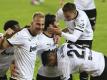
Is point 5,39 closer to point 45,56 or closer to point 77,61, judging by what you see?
point 45,56

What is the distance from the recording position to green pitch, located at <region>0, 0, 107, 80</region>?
18.5m

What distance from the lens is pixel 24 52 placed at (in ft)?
29.6

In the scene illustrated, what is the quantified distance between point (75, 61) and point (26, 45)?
3.22 feet

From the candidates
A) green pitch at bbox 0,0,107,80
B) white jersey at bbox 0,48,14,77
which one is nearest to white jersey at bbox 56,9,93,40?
white jersey at bbox 0,48,14,77

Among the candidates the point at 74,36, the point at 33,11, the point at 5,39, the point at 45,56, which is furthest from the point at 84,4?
the point at 33,11

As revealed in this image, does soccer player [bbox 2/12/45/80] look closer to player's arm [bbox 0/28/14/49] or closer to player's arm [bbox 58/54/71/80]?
player's arm [bbox 0/28/14/49]

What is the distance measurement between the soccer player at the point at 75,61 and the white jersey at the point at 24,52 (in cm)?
40

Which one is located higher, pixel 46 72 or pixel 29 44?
pixel 29 44

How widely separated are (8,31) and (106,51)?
720 cm

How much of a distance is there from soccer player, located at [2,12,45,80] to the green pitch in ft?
24.7

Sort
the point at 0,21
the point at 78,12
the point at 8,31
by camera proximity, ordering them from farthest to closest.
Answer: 1. the point at 0,21
2. the point at 78,12
3. the point at 8,31

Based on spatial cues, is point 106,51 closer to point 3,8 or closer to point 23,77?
point 23,77

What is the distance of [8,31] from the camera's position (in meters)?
9.00

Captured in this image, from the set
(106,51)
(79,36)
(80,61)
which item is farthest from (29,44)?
(106,51)
